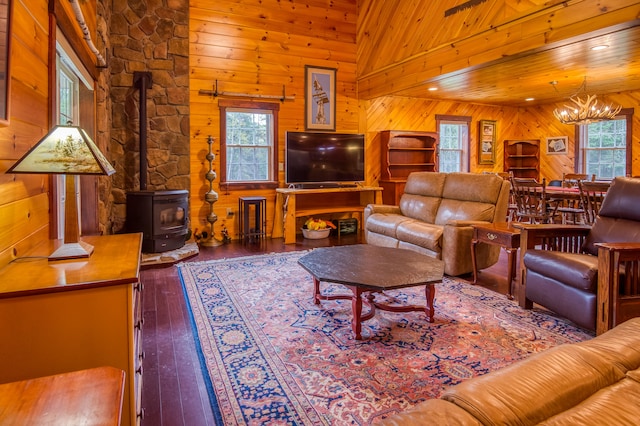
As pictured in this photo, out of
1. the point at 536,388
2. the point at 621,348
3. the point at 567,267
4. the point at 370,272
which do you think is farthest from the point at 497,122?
the point at 536,388

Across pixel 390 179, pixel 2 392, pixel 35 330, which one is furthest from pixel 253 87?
pixel 2 392

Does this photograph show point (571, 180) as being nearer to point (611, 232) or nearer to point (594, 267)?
point (611, 232)

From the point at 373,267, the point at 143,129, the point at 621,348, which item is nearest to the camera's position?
the point at 621,348

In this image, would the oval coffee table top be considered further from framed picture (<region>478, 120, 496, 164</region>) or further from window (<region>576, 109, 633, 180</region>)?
window (<region>576, 109, 633, 180</region>)

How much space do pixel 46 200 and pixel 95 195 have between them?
2.17 meters

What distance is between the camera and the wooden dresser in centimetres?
135

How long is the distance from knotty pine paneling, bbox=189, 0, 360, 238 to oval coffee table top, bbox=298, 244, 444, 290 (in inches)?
132

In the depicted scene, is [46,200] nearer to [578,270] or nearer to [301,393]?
[301,393]

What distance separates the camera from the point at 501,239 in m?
3.73

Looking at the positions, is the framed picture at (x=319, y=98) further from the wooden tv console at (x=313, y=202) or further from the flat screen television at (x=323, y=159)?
the wooden tv console at (x=313, y=202)

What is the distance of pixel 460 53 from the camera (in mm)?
5113

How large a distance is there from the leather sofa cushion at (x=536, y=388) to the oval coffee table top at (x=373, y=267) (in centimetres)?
163

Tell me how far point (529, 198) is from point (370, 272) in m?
4.83

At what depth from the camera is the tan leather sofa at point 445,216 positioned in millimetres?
4207
